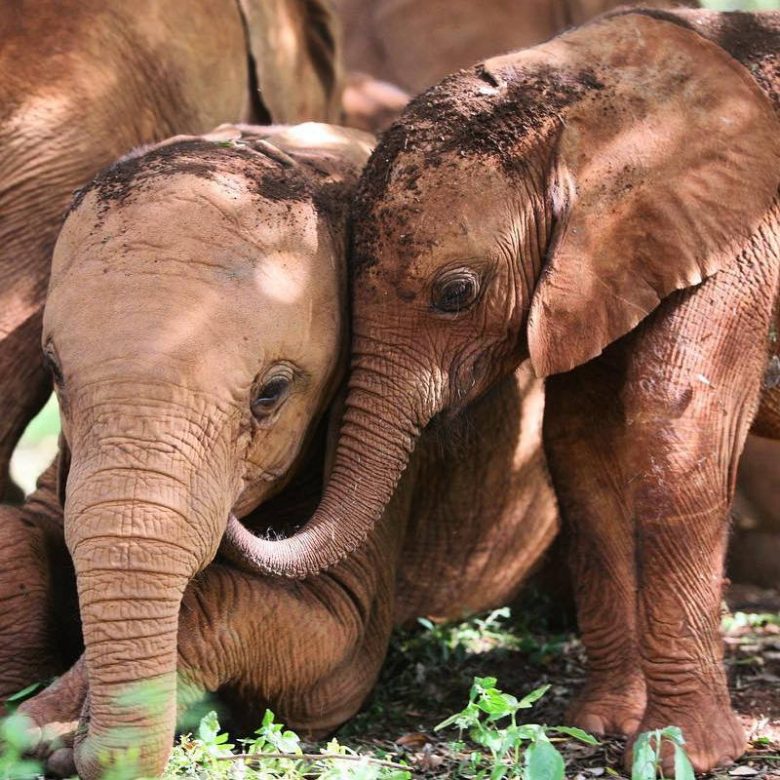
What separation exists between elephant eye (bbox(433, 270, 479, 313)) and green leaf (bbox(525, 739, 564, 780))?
1.58 metres

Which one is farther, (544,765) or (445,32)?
(445,32)

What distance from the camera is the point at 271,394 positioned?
5.75 metres

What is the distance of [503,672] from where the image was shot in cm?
757

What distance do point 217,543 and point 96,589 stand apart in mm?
465

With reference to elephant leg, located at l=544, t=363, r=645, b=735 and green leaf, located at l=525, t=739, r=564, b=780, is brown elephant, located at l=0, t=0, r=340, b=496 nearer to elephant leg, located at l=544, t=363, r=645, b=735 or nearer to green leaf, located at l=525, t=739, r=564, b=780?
elephant leg, located at l=544, t=363, r=645, b=735

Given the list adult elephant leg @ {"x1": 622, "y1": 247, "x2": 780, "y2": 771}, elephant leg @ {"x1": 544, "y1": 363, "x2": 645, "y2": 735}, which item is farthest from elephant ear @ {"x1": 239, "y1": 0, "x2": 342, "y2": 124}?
adult elephant leg @ {"x1": 622, "y1": 247, "x2": 780, "y2": 771}

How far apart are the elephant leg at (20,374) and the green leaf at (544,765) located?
9.38 feet

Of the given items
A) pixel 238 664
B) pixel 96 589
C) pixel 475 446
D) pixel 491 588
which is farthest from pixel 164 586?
pixel 491 588

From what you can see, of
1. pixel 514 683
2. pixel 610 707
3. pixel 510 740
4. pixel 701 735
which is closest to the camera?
pixel 510 740

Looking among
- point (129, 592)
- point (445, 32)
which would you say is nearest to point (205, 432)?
point (129, 592)

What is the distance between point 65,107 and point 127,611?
9.18 feet

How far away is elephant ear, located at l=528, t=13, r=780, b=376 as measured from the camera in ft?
19.5

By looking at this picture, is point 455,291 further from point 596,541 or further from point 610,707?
point 610,707

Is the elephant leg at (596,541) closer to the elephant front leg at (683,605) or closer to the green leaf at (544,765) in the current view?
the elephant front leg at (683,605)
